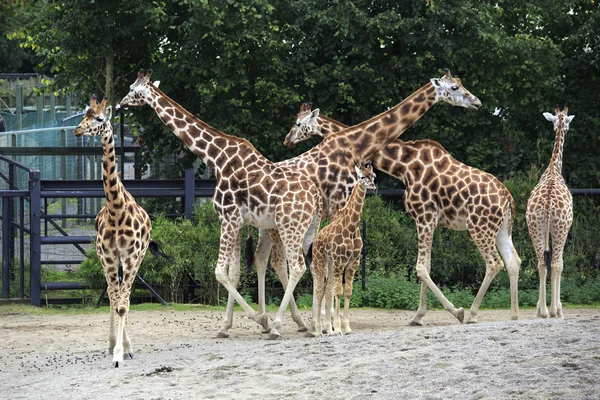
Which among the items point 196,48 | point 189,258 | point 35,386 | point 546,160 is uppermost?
point 196,48

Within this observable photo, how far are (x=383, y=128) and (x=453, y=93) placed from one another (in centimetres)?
99

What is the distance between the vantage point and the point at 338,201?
12.1 meters

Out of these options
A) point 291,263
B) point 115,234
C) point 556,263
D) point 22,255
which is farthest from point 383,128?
point 22,255

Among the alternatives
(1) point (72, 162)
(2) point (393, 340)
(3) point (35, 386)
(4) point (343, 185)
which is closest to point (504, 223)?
(4) point (343, 185)

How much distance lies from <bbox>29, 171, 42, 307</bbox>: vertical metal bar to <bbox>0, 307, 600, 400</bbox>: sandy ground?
2.93 meters

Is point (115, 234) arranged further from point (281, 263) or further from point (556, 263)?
point (556, 263)

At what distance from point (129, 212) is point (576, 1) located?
11.7 metres

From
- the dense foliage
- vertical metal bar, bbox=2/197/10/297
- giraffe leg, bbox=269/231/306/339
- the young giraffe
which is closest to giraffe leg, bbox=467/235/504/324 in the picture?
the young giraffe

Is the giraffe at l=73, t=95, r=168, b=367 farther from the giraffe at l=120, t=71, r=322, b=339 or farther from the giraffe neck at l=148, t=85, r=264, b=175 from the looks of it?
the giraffe neck at l=148, t=85, r=264, b=175

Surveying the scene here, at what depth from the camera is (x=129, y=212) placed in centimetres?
1039

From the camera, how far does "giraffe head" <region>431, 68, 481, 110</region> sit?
1252cm

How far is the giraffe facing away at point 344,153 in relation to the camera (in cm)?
1208

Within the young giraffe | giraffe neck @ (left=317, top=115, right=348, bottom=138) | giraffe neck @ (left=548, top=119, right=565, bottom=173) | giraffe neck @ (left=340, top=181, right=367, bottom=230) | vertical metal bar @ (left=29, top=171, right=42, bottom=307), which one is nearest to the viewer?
giraffe neck @ (left=340, top=181, right=367, bottom=230)

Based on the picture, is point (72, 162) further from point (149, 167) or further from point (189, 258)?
point (189, 258)
